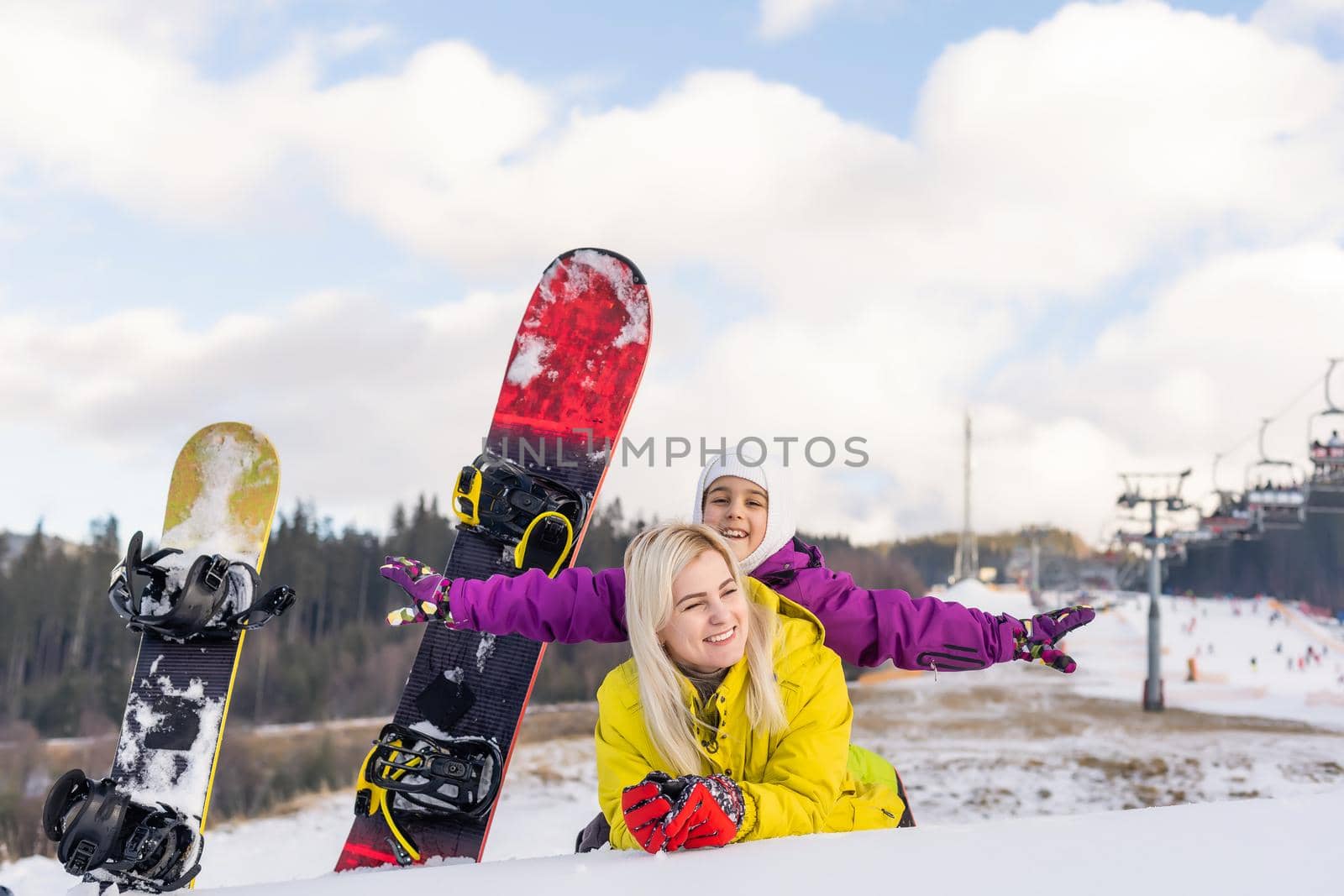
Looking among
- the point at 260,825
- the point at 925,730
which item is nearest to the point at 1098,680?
the point at 925,730

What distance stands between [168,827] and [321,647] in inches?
1042

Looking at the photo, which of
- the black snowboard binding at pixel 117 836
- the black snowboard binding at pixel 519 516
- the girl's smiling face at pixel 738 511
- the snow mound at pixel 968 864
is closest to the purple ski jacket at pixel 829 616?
the girl's smiling face at pixel 738 511

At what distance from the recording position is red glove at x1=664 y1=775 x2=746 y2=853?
5.34 ft

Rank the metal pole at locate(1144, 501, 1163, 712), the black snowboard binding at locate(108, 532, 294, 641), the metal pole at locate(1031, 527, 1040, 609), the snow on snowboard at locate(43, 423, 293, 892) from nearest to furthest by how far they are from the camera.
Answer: the snow on snowboard at locate(43, 423, 293, 892) < the black snowboard binding at locate(108, 532, 294, 641) < the metal pole at locate(1144, 501, 1163, 712) < the metal pole at locate(1031, 527, 1040, 609)

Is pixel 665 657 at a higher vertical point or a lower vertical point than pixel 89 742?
higher

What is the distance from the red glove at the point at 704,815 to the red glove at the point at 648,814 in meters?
0.02

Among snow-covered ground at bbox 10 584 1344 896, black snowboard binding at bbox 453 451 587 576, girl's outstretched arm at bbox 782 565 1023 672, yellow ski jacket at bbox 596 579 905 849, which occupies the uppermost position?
black snowboard binding at bbox 453 451 587 576

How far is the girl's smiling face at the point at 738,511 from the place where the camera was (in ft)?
8.96

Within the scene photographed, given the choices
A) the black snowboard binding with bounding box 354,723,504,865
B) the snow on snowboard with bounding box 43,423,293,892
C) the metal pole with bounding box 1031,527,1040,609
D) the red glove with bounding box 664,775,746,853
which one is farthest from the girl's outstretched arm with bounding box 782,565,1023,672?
the metal pole with bounding box 1031,527,1040,609

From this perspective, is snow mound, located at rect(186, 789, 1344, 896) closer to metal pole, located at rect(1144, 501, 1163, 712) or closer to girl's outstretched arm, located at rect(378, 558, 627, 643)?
girl's outstretched arm, located at rect(378, 558, 627, 643)

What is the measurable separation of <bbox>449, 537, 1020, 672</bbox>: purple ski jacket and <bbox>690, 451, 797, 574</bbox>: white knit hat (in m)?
0.09

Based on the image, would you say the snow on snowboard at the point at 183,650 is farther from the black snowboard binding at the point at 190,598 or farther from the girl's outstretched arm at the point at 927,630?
the girl's outstretched arm at the point at 927,630

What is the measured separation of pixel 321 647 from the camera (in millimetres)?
27594

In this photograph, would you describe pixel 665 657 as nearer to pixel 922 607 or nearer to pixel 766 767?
pixel 766 767
